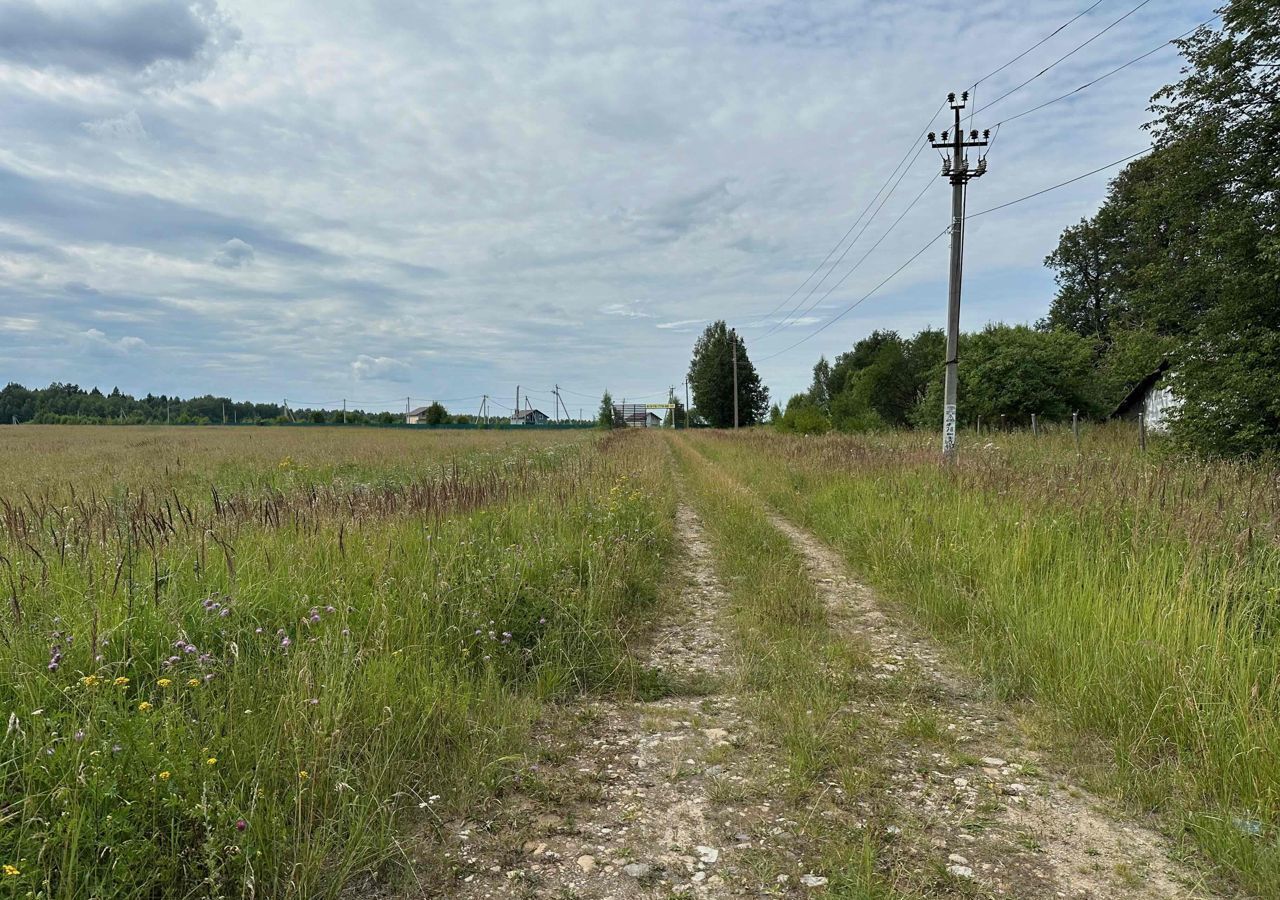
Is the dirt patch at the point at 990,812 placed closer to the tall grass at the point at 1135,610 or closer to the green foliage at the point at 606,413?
the tall grass at the point at 1135,610

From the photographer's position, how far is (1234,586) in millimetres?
3639

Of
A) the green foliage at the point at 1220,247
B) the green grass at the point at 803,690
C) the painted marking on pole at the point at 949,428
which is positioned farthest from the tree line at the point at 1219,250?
the green grass at the point at 803,690

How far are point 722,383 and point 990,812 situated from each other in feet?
Result: 240

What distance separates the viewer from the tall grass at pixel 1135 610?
2557 mm

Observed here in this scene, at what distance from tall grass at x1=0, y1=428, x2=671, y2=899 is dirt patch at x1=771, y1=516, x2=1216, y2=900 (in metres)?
1.83

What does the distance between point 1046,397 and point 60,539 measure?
39.8 metres

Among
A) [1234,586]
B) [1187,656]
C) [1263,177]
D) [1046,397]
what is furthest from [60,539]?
[1046,397]

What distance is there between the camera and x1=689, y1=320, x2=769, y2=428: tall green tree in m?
74.2

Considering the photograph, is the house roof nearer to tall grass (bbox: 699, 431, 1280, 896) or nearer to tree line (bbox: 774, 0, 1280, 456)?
tree line (bbox: 774, 0, 1280, 456)

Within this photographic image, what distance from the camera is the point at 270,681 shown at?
2.71 m

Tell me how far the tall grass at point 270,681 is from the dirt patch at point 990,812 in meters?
1.83

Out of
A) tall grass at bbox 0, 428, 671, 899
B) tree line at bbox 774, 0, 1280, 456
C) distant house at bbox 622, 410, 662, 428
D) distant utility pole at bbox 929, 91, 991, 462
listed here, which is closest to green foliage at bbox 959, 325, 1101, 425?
tree line at bbox 774, 0, 1280, 456

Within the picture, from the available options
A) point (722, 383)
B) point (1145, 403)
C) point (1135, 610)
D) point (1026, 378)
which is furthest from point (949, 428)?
point (722, 383)

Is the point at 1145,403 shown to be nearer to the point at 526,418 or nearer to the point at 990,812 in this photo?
the point at 990,812
